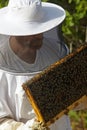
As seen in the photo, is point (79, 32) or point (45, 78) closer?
point (45, 78)

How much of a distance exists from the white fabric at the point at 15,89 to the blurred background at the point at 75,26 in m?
1.96

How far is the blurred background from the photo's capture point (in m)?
4.89

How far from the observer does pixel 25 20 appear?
8.91ft

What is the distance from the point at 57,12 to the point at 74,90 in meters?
0.51

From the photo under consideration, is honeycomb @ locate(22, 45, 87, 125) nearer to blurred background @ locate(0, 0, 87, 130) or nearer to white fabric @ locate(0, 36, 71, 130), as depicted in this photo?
white fabric @ locate(0, 36, 71, 130)

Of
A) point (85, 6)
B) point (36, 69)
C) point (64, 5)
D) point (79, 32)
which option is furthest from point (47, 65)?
point (79, 32)

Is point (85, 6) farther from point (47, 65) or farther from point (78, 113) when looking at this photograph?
point (47, 65)

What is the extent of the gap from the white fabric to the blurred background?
196 cm

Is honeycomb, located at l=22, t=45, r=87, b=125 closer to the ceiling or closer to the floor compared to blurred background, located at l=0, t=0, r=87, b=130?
closer to the ceiling

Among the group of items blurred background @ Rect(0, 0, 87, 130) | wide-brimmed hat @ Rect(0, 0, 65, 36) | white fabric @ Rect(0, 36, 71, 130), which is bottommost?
blurred background @ Rect(0, 0, 87, 130)

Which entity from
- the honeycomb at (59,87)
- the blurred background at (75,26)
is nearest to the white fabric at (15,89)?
the honeycomb at (59,87)

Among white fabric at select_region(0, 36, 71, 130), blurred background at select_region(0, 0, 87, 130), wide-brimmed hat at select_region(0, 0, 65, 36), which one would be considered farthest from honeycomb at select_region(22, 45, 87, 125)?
blurred background at select_region(0, 0, 87, 130)

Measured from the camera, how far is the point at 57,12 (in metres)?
2.90

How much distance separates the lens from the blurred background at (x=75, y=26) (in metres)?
4.89
